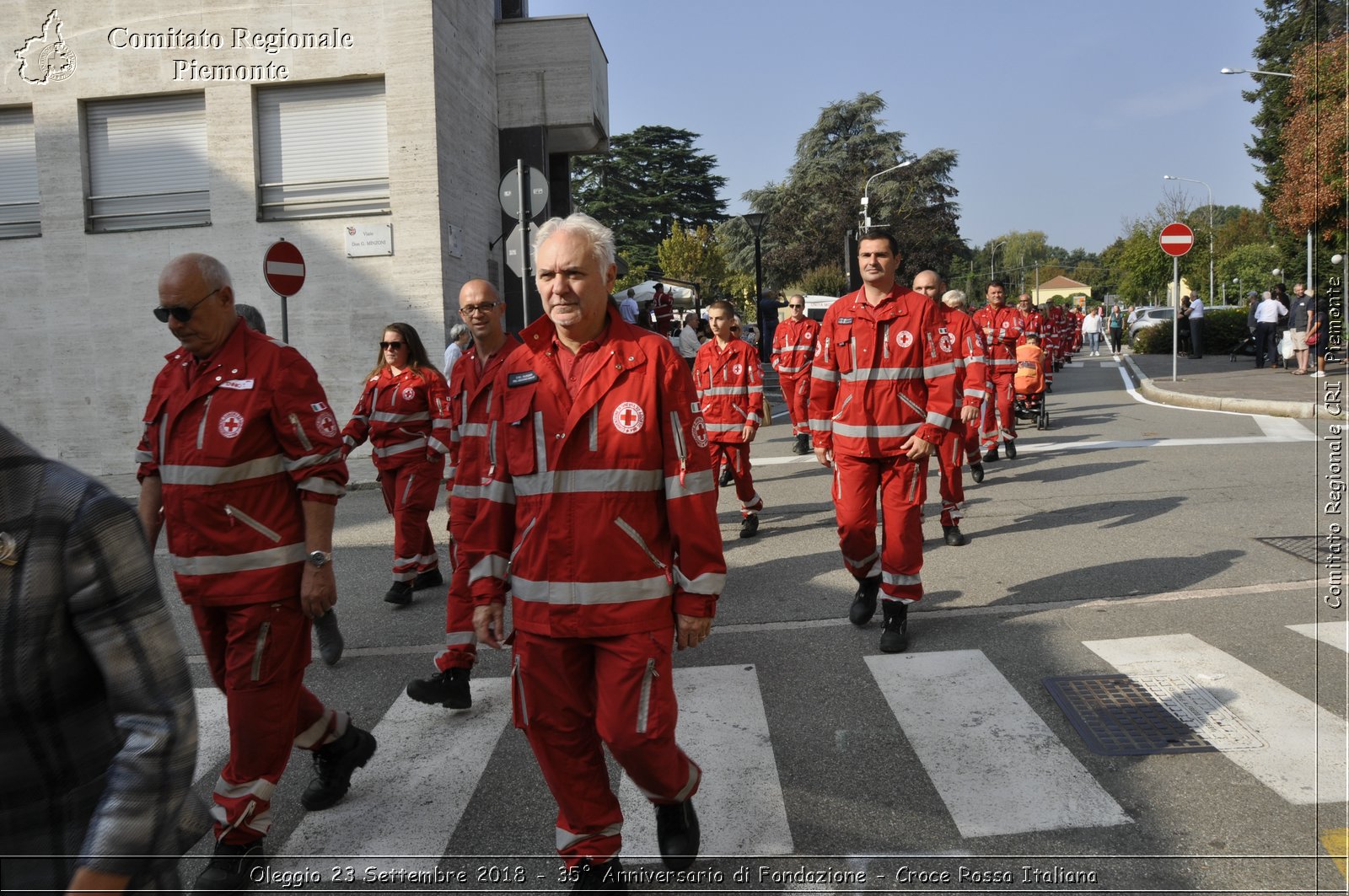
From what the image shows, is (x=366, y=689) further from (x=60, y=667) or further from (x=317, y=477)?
(x=60, y=667)

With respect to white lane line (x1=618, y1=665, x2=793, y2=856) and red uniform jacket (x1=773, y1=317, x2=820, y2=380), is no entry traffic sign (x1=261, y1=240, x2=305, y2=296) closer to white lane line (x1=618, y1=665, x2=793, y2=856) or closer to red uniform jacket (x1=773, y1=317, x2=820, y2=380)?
red uniform jacket (x1=773, y1=317, x2=820, y2=380)

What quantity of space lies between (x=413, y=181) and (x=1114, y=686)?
44.6 feet

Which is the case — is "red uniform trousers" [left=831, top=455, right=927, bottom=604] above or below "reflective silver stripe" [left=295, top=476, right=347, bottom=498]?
below

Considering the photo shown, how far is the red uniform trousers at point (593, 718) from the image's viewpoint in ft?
10.1

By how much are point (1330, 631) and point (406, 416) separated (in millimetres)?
5805

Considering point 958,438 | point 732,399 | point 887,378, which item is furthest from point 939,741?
point 732,399

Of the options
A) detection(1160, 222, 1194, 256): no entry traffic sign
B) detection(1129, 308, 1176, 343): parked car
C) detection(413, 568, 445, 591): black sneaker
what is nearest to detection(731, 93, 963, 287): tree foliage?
detection(1129, 308, 1176, 343): parked car

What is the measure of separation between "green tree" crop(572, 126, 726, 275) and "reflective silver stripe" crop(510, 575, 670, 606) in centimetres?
6788

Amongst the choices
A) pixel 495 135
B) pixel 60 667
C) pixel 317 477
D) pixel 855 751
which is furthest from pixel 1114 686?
pixel 495 135

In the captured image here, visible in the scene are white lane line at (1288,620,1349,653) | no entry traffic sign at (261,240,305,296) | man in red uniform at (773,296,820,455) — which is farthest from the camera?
man in red uniform at (773,296,820,455)

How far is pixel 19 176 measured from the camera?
16.4 metres

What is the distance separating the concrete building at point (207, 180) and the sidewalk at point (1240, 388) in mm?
12538

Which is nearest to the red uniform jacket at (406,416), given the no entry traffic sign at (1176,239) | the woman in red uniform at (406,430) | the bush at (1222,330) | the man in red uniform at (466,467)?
the woman in red uniform at (406,430)

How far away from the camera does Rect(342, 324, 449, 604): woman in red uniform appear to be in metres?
7.39
